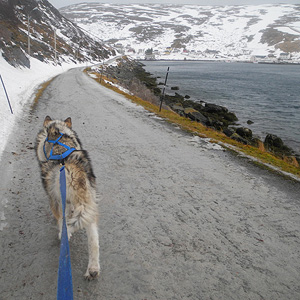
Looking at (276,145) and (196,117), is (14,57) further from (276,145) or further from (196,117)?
(276,145)

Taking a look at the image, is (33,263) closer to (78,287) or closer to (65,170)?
(78,287)

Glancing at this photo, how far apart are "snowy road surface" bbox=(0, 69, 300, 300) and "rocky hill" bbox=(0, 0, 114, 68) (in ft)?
85.2

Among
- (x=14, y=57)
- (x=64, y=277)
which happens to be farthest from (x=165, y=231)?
(x=14, y=57)

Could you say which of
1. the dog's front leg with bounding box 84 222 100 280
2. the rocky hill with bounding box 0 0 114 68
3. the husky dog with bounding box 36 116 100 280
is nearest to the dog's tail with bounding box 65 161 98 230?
the husky dog with bounding box 36 116 100 280

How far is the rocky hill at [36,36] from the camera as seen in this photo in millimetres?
28030

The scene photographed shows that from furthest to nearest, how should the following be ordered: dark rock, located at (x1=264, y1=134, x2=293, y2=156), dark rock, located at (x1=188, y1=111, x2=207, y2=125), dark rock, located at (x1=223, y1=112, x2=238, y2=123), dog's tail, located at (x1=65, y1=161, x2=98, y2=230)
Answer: dark rock, located at (x1=223, y1=112, x2=238, y2=123), dark rock, located at (x1=188, y1=111, x2=207, y2=125), dark rock, located at (x1=264, y1=134, x2=293, y2=156), dog's tail, located at (x1=65, y1=161, x2=98, y2=230)

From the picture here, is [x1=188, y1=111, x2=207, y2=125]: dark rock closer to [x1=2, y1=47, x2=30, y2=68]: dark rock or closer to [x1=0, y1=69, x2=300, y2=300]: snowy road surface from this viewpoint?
[x1=0, y1=69, x2=300, y2=300]: snowy road surface

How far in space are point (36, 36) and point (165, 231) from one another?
6243 centimetres

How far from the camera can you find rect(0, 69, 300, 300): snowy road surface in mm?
2693

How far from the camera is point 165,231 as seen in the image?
367 cm

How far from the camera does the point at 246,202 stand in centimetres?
Result: 464

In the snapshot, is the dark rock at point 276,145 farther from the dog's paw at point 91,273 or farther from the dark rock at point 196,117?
A: the dog's paw at point 91,273

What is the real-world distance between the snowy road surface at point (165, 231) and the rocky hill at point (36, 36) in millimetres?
25983

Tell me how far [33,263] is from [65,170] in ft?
4.72
